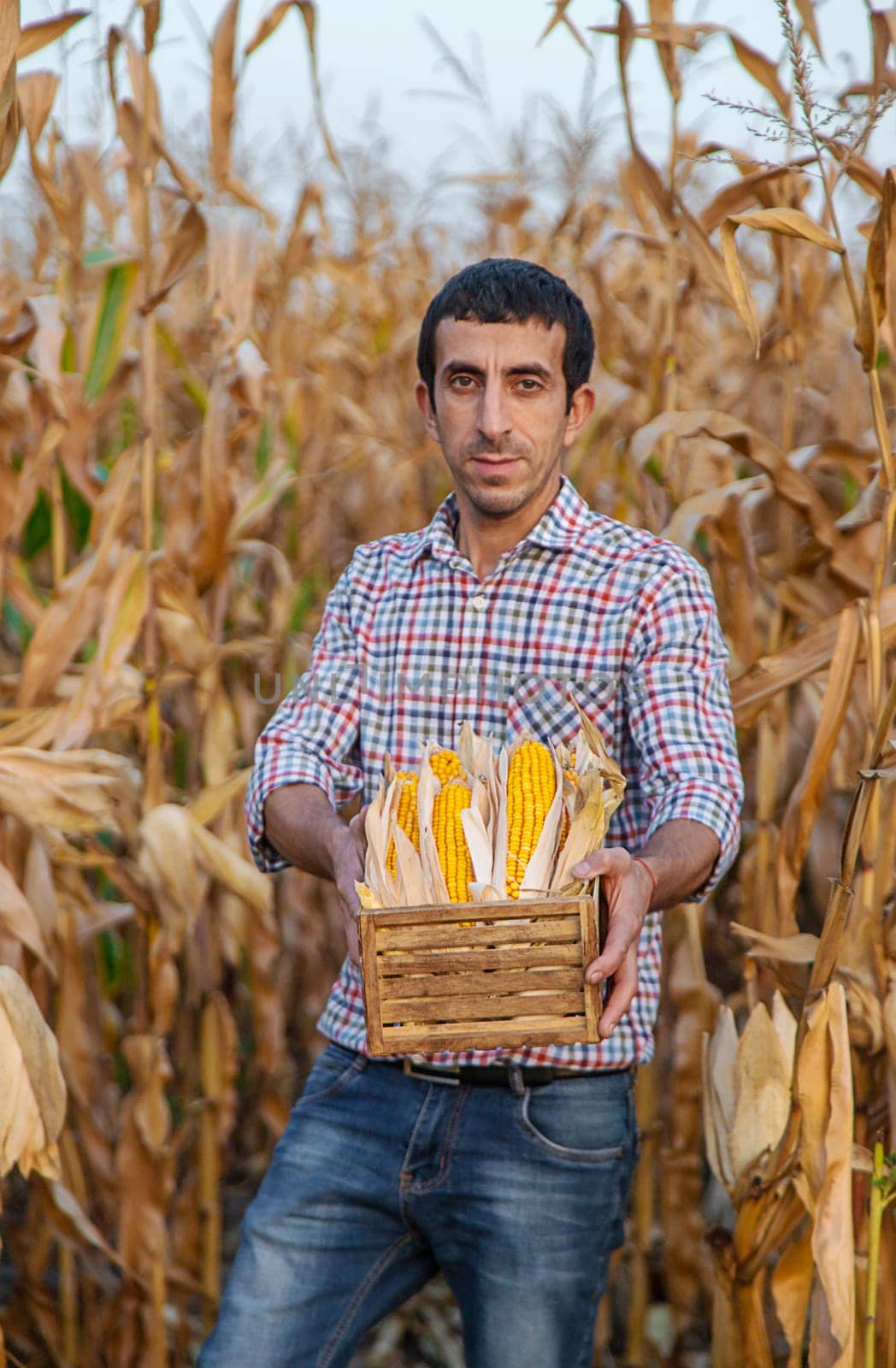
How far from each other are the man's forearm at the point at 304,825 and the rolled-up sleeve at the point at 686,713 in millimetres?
403

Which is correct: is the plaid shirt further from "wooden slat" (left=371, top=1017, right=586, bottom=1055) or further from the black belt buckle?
"wooden slat" (left=371, top=1017, right=586, bottom=1055)

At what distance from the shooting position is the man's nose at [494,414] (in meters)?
1.93

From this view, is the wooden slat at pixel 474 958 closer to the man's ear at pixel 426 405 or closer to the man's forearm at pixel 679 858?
the man's forearm at pixel 679 858

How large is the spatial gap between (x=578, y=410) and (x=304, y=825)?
2.34 feet

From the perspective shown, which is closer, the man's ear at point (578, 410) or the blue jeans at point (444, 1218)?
the blue jeans at point (444, 1218)

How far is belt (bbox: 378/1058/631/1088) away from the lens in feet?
6.29

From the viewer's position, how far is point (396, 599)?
2113 millimetres

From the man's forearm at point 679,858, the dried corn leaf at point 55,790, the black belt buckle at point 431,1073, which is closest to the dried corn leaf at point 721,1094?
the black belt buckle at point 431,1073

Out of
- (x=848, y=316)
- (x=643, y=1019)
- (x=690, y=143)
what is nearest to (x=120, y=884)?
(x=643, y=1019)

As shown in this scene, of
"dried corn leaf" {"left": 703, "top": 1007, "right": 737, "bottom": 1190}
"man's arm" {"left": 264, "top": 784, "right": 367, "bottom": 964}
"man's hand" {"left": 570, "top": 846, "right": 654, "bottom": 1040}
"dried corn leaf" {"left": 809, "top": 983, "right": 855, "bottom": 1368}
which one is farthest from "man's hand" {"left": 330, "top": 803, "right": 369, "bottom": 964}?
"dried corn leaf" {"left": 703, "top": 1007, "right": 737, "bottom": 1190}

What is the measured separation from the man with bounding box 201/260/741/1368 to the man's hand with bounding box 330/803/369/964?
0.46 feet

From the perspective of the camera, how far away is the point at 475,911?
1.49 meters

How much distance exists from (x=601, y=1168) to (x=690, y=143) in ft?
10.9

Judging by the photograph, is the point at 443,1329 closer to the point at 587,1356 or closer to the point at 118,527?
the point at 587,1356
